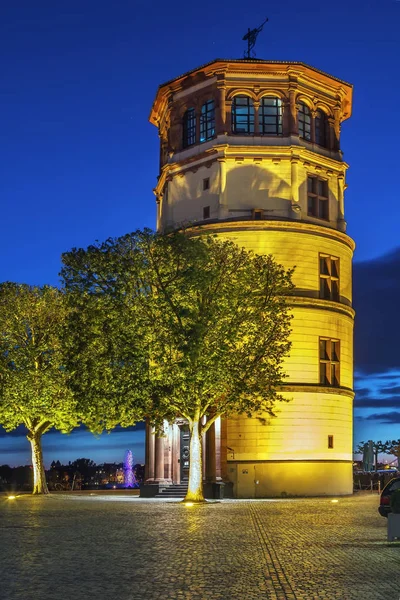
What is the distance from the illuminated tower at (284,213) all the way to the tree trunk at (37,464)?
7.82 metres

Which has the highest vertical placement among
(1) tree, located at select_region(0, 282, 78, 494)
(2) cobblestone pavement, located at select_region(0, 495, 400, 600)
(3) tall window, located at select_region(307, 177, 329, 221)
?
(3) tall window, located at select_region(307, 177, 329, 221)

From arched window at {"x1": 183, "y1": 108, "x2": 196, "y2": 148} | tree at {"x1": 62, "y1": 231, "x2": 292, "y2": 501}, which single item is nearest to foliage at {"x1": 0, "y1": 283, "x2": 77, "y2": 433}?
tree at {"x1": 62, "y1": 231, "x2": 292, "y2": 501}

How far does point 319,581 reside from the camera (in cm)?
1627

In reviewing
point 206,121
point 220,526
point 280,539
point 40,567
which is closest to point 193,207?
point 206,121

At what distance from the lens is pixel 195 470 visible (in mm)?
46500

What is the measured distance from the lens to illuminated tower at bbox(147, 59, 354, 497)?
56.8 m

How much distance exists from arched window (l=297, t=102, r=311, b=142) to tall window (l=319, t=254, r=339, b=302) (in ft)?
28.3

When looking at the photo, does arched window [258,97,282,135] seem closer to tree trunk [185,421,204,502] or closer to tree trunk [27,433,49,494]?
tree trunk [185,421,204,502]

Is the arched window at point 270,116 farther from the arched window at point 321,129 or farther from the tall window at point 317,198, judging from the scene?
the tall window at point 317,198

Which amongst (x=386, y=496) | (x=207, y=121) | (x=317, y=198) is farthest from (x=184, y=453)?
(x=386, y=496)

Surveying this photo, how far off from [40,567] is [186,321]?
2877 centimetres

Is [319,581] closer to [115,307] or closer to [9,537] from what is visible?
[9,537]

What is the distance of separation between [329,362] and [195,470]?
16.4 meters

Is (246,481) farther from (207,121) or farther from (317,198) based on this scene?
(207,121)
